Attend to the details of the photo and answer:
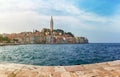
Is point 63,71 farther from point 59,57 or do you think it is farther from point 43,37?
point 43,37

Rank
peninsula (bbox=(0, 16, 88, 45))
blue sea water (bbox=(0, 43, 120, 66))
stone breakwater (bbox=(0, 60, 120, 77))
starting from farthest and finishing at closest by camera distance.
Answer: peninsula (bbox=(0, 16, 88, 45))
blue sea water (bbox=(0, 43, 120, 66))
stone breakwater (bbox=(0, 60, 120, 77))

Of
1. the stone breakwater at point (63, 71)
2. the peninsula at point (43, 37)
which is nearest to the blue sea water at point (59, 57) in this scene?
the stone breakwater at point (63, 71)

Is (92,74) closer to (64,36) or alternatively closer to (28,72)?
(28,72)

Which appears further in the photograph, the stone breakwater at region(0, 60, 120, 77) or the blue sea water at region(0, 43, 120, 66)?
the blue sea water at region(0, 43, 120, 66)

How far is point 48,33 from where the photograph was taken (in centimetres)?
15875

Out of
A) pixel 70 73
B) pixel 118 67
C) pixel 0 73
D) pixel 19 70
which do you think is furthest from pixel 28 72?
pixel 118 67

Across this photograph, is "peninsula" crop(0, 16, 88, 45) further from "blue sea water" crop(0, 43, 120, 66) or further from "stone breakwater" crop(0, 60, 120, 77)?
"stone breakwater" crop(0, 60, 120, 77)

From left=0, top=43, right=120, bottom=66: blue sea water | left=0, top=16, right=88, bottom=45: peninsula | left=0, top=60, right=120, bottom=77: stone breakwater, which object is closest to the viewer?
left=0, top=60, right=120, bottom=77: stone breakwater

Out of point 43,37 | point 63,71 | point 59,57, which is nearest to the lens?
point 63,71

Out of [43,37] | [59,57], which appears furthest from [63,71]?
[43,37]

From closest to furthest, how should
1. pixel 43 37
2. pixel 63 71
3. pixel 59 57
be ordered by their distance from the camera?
1. pixel 63 71
2. pixel 59 57
3. pixel 43 37

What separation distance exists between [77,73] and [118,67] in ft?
4.64

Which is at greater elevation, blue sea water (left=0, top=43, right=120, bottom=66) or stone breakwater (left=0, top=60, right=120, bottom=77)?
stone breakwater (left=0, top=60, right=120, bottom=77)

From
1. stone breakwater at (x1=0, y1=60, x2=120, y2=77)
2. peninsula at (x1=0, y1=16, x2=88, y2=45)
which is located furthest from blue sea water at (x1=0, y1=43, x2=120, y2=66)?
peninsula at (x1=0, y1=16, x2=88, y2=45)
